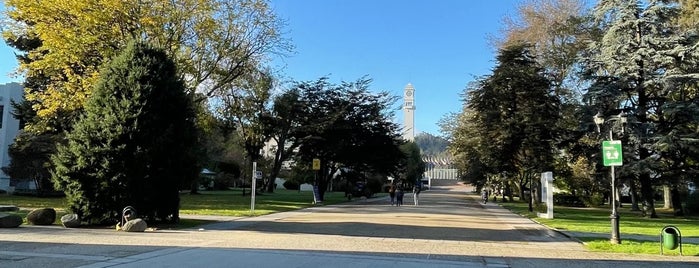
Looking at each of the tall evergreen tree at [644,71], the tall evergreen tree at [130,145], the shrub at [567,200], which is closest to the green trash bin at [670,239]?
the tall evergreen tree at [130,145]

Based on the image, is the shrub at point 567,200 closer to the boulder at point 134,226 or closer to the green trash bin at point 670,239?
the green trash bin at point 670,239

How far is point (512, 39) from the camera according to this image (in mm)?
45906

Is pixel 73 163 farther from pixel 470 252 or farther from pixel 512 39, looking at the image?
pixel 512 39

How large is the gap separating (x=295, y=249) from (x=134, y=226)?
6.12 metres

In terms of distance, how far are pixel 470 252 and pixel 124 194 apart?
36.5ft

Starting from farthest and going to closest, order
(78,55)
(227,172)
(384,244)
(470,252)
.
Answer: (227,172), (78,55), (384,244), (470,252)

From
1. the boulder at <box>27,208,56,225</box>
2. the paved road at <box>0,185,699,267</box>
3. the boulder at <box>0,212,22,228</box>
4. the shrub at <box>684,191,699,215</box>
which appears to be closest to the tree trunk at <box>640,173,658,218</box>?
the shrub at <box>684,191,699,215</box>

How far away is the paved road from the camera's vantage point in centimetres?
1126

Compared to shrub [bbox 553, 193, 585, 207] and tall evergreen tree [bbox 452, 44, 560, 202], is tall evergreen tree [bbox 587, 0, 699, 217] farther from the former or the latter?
shrub [bbox 553, 193, 585, 207]

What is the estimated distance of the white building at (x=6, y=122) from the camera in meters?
49.7

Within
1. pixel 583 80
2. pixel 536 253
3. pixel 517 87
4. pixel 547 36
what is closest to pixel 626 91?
pixel 583 80

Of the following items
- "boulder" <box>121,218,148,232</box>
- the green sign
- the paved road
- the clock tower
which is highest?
the clock tower

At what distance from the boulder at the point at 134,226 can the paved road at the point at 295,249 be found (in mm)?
464

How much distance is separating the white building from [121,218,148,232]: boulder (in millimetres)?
40325
